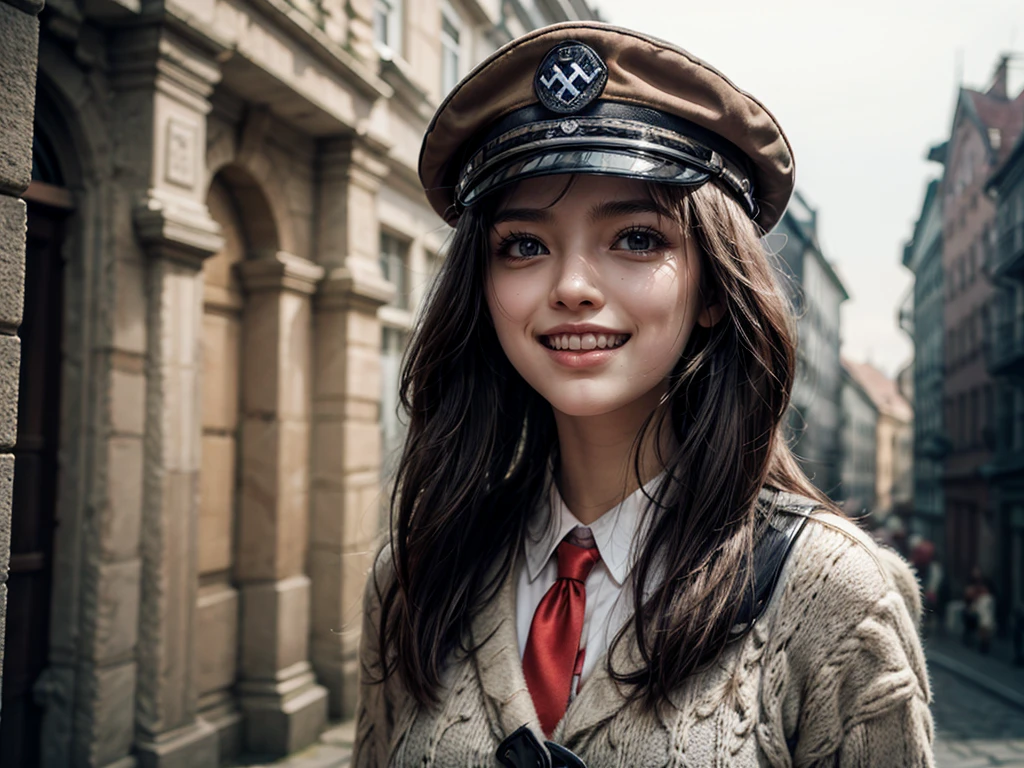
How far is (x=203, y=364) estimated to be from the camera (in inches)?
266

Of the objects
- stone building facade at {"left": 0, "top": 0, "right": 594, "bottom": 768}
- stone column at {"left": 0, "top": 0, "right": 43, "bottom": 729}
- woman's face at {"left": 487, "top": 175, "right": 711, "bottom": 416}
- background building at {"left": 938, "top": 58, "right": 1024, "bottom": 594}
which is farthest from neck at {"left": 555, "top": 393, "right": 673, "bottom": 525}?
background building at {"left": 938, "top": 58, "right": 1024, "bottom": 594}

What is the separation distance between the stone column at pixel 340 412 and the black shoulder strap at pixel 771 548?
627 cm

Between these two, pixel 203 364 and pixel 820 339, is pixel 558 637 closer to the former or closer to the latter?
pixel 203 364

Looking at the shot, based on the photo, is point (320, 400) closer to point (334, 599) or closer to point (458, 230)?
point (334, 599)

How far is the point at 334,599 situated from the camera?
299 inches

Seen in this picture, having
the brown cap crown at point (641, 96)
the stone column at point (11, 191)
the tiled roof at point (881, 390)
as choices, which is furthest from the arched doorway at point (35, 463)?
the tiled roof at point (881, 390)

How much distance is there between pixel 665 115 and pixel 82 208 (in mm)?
4531

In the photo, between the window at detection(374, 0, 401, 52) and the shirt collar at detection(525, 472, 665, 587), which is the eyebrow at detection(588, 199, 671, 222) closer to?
the shirt collar at detection(525, 472, 665, 587)

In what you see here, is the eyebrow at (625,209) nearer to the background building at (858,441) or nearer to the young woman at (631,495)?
the young woman at (631,495)

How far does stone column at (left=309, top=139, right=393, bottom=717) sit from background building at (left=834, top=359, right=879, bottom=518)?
61451 mm

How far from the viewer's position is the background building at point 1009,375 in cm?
2183

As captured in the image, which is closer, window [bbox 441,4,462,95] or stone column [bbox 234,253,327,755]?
stone column [bbox 234,253,327,755]

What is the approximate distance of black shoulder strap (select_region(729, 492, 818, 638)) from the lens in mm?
1484

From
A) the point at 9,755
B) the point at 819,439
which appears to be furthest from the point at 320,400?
the point at 819,439
